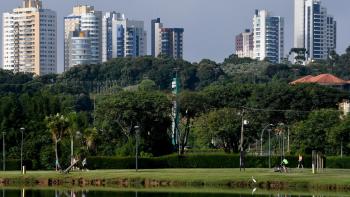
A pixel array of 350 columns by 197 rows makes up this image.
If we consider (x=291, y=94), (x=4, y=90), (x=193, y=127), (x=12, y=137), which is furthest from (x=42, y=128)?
(x=4, y=90)

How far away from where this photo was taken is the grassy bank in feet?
238

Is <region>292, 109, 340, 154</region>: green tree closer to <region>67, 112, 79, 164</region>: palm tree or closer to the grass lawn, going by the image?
<region>67, 112, 79, 164</region>: palm tree

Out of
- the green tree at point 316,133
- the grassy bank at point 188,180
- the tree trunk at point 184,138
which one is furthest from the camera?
the tree trunk at point 184,138

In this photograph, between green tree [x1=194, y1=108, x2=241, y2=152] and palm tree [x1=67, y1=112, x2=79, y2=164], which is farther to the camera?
green tree [x1=194, y1=108, x2=241, y2=152]

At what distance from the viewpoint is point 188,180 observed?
248 ft

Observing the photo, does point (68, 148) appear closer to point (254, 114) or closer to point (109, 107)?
point (109, 107)

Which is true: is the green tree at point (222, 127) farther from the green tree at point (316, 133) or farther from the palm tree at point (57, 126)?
the palm tree at point (57, 126)

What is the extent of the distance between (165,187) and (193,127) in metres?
56.7

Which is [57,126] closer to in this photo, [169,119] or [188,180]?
[188,180]

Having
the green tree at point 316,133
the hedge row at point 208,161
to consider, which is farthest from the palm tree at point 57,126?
the green tree at point 316,133

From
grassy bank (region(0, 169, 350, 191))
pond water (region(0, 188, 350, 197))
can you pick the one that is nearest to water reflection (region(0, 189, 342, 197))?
pond water (region(0, 188, 350, 197))

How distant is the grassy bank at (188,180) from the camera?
72.5 meters

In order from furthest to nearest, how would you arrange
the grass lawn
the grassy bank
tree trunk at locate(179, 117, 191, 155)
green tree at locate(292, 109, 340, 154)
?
tree trunk at locate(179, 117, 191, 155), green tree at locate(292, 109, 340, 154), the grass lawn, the grassy bank

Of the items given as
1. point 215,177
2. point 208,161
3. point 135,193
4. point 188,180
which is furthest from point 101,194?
point 208,161
